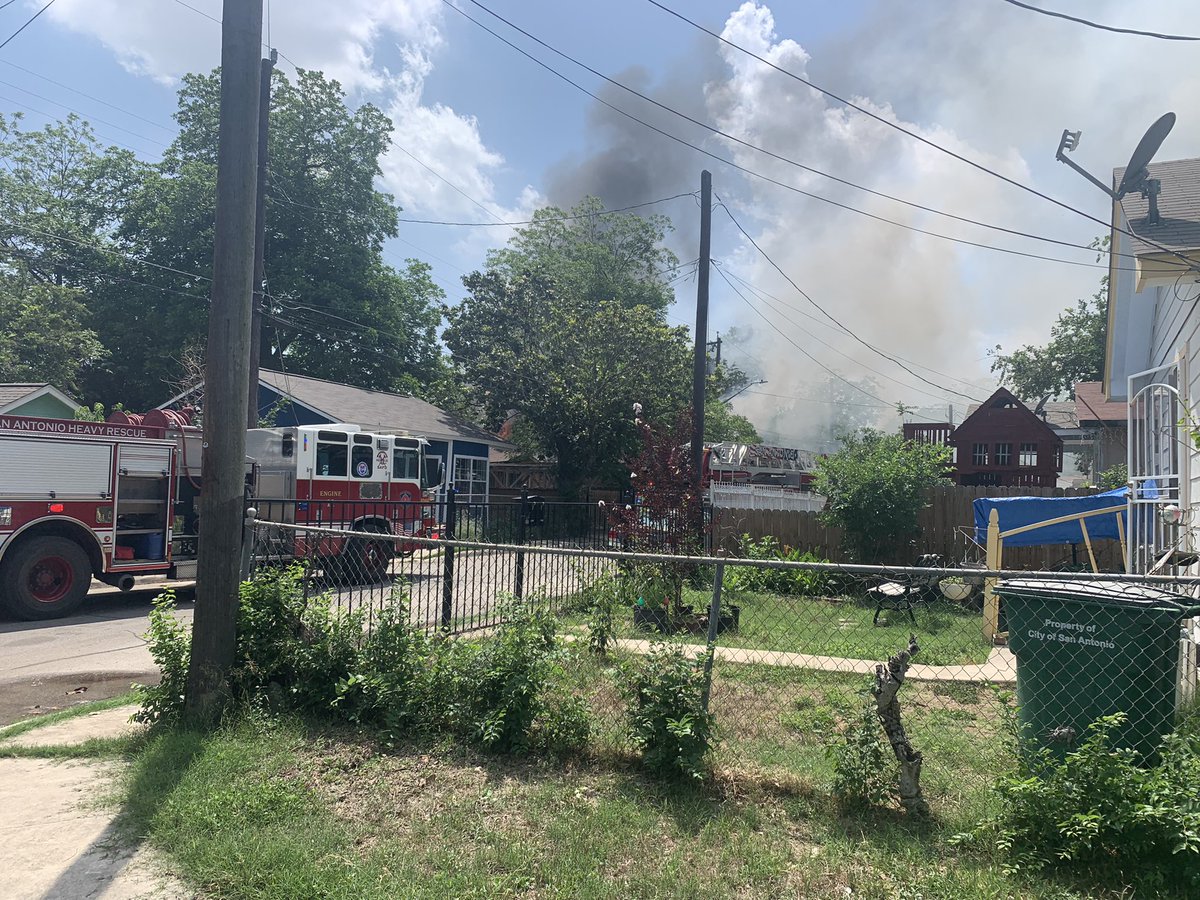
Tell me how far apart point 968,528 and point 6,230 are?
37.8 m

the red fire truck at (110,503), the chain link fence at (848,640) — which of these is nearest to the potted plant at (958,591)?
the chain link fence at (848,640)

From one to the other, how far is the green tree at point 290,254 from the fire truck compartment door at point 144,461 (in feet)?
74.9

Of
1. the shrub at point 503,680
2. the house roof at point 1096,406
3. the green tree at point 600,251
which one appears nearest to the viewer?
the shrub at point 503,680

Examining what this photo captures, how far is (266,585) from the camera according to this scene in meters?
5.68

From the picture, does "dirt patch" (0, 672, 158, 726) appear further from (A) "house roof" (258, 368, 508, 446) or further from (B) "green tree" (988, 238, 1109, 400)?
(B) "green tree" (988, 238, 1109, 400)

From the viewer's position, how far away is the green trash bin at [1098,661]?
3.57 metres

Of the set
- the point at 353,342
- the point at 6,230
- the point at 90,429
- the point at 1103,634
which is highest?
the point at 6,230

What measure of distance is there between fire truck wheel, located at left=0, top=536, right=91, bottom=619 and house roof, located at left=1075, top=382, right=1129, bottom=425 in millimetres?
25633

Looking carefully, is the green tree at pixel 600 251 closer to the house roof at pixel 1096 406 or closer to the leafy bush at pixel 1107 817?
the house roof at pixel 1096 406

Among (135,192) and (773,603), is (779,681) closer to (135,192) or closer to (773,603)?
(773,603)

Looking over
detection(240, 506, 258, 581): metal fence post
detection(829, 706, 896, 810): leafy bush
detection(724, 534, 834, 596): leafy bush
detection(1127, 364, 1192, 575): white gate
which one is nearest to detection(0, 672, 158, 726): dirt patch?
detection(240, 506, 258, 581): metal fence post

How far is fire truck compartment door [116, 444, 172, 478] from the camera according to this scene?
11227mm

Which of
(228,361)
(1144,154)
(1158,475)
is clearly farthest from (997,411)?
(228,361)

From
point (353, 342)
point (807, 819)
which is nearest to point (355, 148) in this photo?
point (353, 342)
